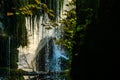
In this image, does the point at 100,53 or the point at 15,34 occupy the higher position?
the point at 100,53

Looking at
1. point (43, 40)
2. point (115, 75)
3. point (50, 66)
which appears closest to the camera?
point (115, 75)

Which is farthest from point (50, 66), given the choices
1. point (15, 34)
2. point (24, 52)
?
point (15, 34)

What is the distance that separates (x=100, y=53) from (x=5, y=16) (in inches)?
410

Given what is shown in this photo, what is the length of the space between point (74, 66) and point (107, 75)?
57 cm

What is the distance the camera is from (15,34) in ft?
41.0

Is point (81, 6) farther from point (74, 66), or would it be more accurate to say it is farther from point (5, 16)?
point (5, 16)

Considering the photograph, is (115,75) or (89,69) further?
(89,69)

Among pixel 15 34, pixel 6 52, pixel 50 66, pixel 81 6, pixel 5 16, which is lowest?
pixel 50 66

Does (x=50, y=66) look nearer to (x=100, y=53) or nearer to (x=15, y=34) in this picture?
(x=15, y=34)

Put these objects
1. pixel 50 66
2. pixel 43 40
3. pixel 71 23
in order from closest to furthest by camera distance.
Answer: pixel 71 23 → pixel 50 66 → pixel 43 40

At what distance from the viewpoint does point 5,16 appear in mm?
12258

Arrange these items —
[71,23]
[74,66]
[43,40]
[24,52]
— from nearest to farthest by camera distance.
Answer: [74,66]
[71,23]
[24,52]
[43,40]

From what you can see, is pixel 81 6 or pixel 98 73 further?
pixel 81 6

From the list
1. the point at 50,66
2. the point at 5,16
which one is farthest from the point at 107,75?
the point at 50,66
